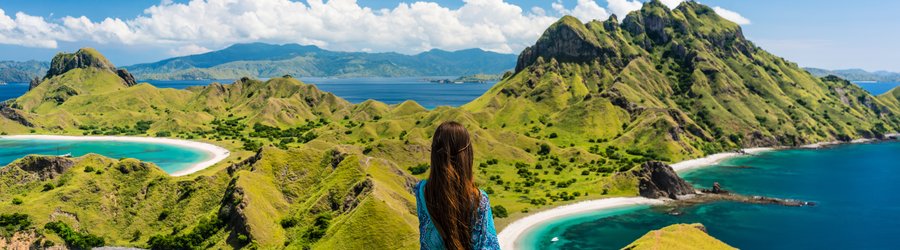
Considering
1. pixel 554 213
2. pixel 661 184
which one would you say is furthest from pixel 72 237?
pixel 661 184

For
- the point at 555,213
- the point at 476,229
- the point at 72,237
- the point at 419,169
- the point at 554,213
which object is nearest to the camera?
the point at 476,229

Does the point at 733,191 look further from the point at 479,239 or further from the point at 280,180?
the point at 479,239

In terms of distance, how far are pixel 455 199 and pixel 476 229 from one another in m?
0.65

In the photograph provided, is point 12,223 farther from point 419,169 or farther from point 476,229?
point 476,229

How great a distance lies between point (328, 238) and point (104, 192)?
5717 centimetres

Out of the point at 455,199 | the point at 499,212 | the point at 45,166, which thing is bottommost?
the point at 499,212

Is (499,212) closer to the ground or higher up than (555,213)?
higher up

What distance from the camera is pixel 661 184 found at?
549 ft

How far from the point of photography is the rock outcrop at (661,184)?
165375mm

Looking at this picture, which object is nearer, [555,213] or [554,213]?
[554,213]

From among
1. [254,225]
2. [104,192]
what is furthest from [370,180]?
[104,192]

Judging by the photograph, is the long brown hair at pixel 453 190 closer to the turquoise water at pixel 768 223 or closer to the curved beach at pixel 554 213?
the curved beach at pixel 554 213

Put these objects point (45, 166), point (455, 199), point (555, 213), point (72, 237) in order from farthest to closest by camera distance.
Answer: point (555, 213) → point (45, 166) → point (72, 237) → point (455, 199)

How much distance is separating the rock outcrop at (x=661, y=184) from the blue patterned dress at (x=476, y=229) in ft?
548
